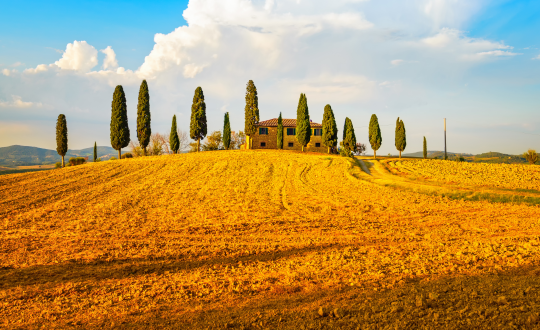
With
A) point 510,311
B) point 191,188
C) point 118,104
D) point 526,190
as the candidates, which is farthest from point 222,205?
point 118,104

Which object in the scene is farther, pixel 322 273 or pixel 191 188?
pixel 191 188

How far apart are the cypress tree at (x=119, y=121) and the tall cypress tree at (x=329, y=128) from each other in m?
29.7

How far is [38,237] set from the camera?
10.6 meters

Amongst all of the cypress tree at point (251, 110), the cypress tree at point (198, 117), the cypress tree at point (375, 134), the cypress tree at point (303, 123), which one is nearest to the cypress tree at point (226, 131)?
the cypress tree at point (251, 110)

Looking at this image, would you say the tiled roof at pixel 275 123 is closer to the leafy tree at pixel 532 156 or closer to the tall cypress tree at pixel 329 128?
the tall cypress tree at pixel 329 128

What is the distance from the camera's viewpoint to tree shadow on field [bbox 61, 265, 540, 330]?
14.7ft

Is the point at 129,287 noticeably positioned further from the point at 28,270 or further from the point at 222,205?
the point at 222,205

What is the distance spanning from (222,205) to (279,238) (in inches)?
276

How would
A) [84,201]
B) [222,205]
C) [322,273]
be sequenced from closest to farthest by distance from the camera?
1. [322,273]
2. [222,205]
3. [84,201]

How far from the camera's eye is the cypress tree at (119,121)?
137 feet

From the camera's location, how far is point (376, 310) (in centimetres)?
488

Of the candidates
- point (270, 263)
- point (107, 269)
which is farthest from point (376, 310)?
point (107, 269)

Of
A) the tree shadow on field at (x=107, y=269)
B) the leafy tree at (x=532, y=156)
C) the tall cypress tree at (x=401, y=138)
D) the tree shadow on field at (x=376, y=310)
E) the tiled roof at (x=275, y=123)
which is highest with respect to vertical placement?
the tiled roof at (x=275, y=123)

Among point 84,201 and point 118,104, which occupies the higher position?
point 118,104
